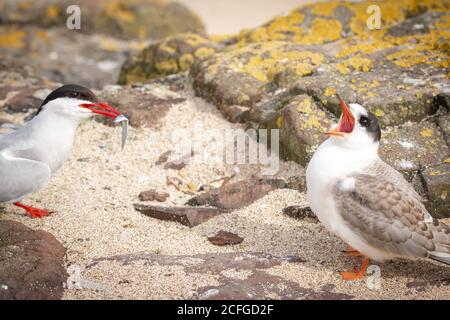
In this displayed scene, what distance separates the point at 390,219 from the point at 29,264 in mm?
2230

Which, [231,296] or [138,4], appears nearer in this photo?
[231,296]

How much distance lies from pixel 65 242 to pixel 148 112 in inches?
74.9

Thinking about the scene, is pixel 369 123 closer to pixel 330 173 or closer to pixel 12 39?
pixel 330 173

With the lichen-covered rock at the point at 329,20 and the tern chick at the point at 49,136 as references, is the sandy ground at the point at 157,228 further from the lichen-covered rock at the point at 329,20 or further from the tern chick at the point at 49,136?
the lichen-covered rock at the point at 329,20

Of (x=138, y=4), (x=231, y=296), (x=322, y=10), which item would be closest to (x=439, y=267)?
(x=231, y=296)

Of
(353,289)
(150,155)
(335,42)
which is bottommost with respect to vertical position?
(353,289)

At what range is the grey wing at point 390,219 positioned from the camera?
3850 mm

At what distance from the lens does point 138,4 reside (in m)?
10.3

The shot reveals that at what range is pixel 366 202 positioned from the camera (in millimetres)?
3949

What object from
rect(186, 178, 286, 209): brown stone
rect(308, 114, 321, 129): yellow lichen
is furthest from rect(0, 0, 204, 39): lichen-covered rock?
rect(186, 178, 286, 209): brown stone

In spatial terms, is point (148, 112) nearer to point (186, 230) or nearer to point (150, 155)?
point (150, 155)

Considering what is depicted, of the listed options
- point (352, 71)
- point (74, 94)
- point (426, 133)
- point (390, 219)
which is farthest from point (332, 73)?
point (74, 94)

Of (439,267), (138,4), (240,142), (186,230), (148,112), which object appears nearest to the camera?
(439,267)

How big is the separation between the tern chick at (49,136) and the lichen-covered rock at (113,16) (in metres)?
5.67
